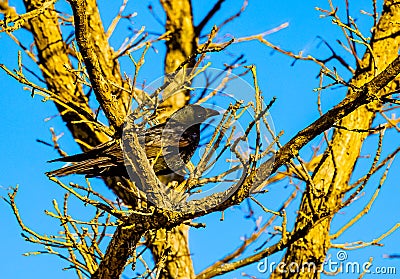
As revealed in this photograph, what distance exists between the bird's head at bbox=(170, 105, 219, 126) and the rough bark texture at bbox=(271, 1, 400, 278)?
91 centimetres

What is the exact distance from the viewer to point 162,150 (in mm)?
3955

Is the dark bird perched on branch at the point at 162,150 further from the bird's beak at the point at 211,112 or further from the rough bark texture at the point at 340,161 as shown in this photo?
the rough bark texture at the point at 340,161

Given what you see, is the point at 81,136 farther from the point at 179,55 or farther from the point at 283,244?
the point at 283,244

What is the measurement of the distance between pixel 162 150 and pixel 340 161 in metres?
1.72

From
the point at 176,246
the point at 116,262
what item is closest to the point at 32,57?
the point at 176,246

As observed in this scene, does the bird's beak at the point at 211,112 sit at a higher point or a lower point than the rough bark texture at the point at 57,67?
lower

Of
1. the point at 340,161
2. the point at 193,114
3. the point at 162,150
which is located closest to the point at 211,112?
the point at 193,114

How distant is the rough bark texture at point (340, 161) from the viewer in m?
4.54

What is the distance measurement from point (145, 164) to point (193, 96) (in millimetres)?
2643

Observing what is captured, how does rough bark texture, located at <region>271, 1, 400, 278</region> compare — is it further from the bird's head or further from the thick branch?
the thick branch

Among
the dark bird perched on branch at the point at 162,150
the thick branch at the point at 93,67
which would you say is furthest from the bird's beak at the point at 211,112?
the thick branch at the point at 93,67

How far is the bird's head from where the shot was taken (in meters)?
4.06

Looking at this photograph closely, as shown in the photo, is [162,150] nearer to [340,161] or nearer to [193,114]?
[193,114]

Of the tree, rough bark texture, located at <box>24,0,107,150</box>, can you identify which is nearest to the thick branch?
the tree
